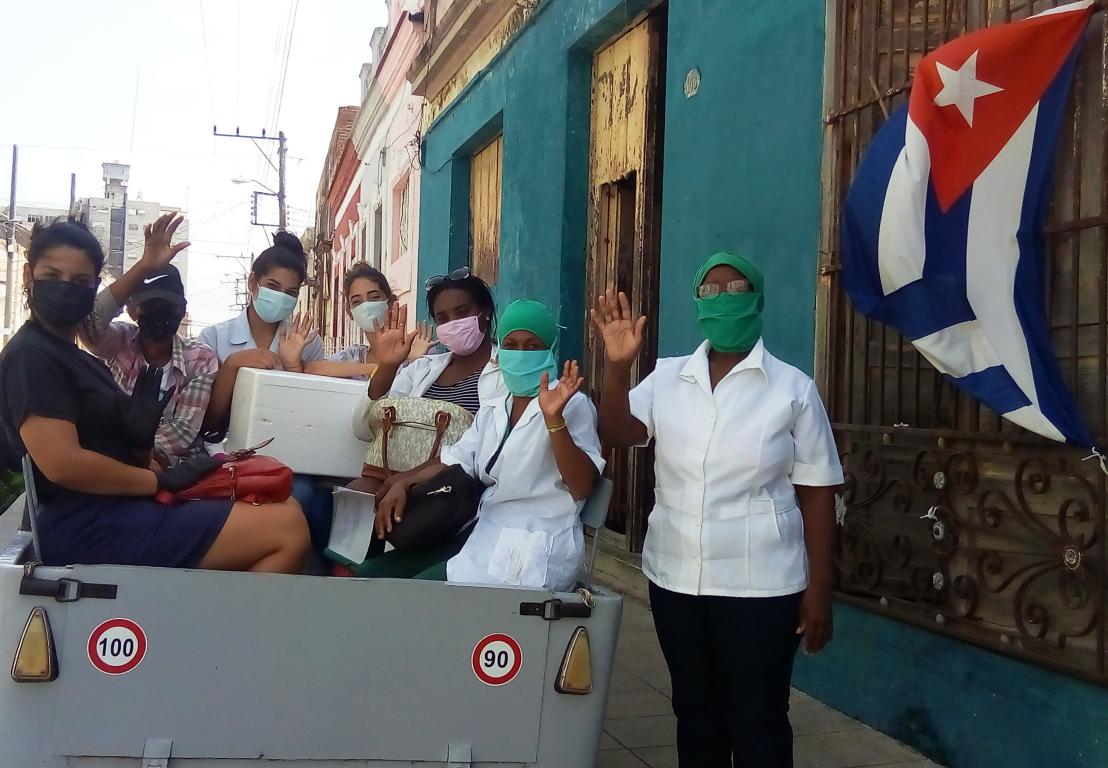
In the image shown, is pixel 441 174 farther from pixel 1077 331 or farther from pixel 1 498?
pixel 1077 331

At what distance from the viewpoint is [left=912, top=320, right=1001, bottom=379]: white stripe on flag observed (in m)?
3.01

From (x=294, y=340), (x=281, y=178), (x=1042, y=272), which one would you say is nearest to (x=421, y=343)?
(x=294, y=340)

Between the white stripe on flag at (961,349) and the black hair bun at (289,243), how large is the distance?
2339 mm

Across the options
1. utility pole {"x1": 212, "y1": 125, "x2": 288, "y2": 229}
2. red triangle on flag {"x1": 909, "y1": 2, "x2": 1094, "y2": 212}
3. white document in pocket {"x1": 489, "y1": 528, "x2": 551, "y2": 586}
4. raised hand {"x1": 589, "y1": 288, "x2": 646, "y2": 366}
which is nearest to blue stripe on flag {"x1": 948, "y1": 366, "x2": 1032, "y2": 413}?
red triangle on flag {"x1": 909, "y1": 2, "x2": 1094, "y2": 212}

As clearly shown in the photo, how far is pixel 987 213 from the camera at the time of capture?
2998 mm

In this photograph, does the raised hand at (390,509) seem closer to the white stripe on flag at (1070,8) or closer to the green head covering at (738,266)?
the green head covering at (738,266)

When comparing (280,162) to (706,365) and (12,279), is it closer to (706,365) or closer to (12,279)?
(12,279)

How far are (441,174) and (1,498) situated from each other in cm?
559

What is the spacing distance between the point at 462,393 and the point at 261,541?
2.91 ft

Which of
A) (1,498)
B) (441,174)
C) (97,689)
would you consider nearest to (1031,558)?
(97,689)

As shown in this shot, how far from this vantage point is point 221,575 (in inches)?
82.8

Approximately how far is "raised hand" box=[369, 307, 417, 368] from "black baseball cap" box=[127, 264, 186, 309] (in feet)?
2.17

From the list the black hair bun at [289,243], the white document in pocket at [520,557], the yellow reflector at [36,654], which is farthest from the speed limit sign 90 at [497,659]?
the black hair bun at [289,243]

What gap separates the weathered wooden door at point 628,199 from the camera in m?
6.12
